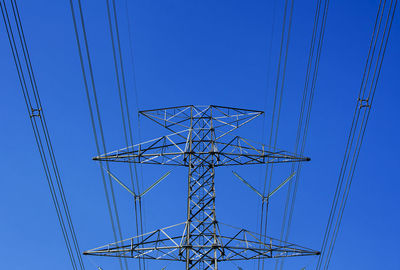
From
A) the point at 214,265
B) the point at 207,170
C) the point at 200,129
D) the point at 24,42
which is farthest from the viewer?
the point at 200,129

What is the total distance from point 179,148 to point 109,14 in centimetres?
667

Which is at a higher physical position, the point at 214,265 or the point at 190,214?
the point at 190,214

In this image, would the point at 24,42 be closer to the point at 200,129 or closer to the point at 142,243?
the point at 142,243

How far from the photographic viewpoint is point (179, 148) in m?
17.4

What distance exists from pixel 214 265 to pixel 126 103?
605cm

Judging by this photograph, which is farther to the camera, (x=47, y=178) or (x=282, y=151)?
(x=282, y=151)

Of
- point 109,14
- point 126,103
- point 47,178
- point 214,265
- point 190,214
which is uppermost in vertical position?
point 109,14

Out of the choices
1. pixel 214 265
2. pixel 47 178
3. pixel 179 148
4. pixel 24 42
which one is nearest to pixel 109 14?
pixel 24 42

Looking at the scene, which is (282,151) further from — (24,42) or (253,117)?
(24,42)

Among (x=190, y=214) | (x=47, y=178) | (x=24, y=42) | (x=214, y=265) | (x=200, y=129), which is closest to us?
(x=24, y=42)

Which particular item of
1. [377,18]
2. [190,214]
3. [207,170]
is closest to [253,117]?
[207,170]

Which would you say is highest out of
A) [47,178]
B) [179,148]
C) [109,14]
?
[109,14]

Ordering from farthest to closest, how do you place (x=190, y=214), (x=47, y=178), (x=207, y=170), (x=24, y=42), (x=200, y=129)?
(x=200, y=129) → (x=207, y=170) → (x=190, y=214) → (x=47, y=178) → (x=24, y=42)

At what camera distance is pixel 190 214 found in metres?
15.6
